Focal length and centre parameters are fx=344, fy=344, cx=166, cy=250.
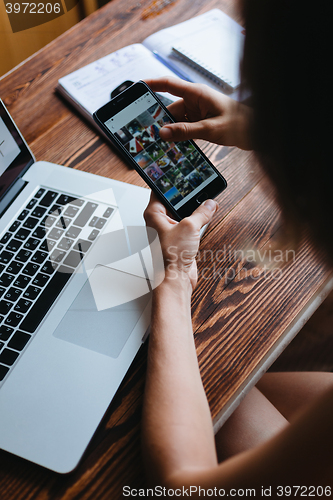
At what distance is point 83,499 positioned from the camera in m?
0.41

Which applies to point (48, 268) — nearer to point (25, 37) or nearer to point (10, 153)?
point (10, 153)

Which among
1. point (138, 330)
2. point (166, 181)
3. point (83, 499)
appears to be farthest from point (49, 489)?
point (166, 181)

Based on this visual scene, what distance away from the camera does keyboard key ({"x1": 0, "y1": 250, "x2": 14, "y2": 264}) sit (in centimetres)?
54

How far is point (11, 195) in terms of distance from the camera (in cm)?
60

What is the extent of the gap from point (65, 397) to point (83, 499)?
117 millimetres

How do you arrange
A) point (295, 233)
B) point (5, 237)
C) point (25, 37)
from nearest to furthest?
point (295, 233) → point (5, 237) → point (25, 37)

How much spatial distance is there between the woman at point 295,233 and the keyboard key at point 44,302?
15cm

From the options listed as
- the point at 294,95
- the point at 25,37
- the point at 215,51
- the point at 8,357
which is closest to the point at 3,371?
the point at 8,357

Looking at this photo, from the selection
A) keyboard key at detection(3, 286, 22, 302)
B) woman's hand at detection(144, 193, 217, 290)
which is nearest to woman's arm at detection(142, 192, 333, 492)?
woman's hand at detection(144, 193, 217, 290)

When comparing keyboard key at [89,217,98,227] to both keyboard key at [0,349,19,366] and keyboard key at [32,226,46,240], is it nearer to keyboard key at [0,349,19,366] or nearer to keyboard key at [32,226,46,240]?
keyboard key at [32,226,46,240]

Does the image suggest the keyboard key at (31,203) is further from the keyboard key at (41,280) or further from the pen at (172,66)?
the pen at (172,66)

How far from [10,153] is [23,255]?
0.59 feet

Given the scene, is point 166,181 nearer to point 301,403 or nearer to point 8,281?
point 8,281

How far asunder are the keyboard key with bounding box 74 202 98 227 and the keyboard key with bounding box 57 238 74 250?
0.03 m
